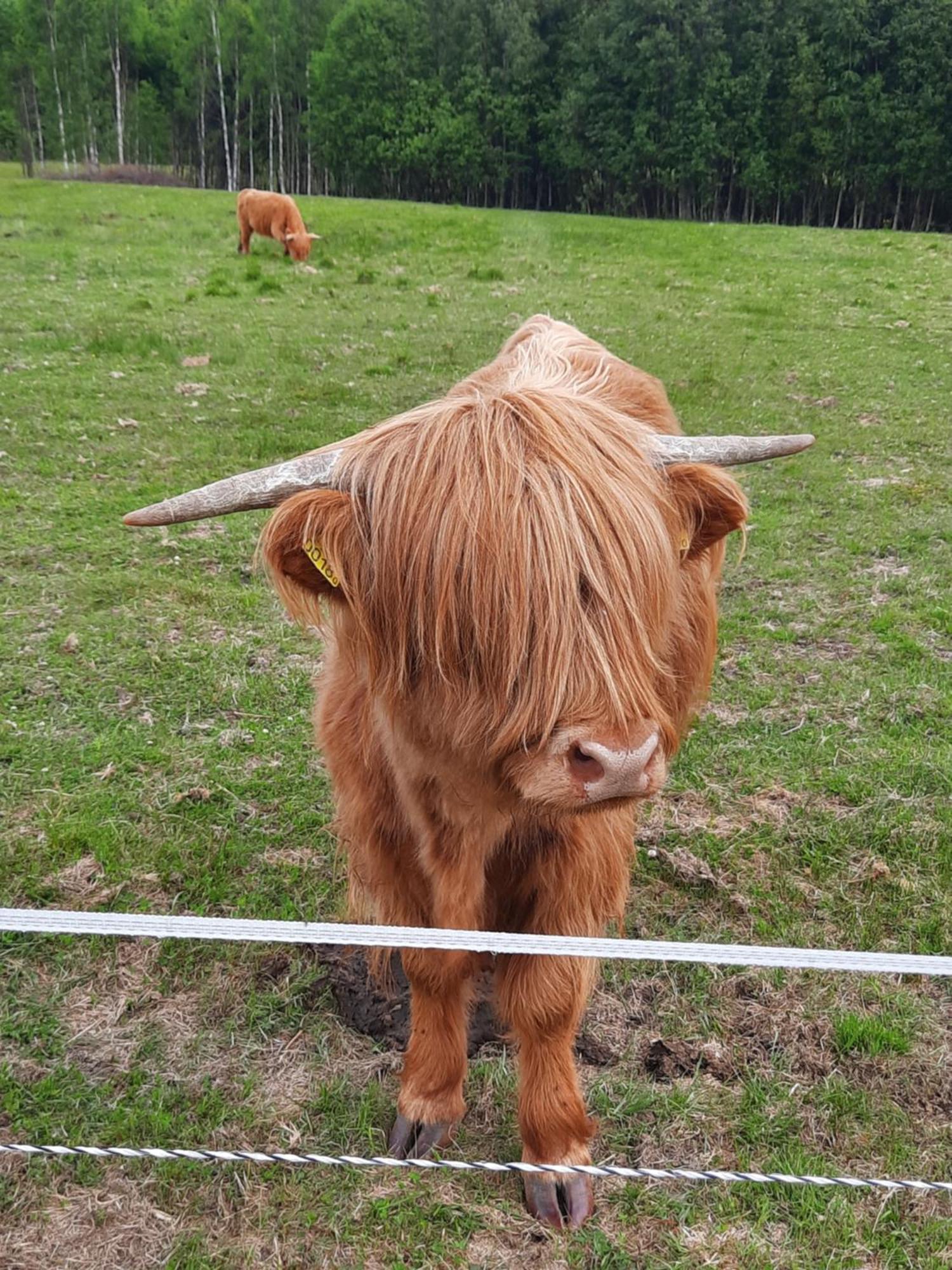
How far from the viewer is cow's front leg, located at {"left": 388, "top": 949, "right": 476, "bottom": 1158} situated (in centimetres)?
220

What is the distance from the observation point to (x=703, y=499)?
178 cm

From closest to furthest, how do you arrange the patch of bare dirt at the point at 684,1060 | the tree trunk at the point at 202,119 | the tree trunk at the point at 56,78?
the patch of bare dirt at the point at 684,1060 → the tree trunk at the point at 56,78 → the tree trunk at the point at 202,119

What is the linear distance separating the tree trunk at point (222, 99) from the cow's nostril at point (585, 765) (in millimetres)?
40698

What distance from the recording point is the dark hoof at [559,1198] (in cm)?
206

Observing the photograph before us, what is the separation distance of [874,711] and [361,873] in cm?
244

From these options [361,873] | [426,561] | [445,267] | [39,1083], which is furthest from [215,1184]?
[445,267]

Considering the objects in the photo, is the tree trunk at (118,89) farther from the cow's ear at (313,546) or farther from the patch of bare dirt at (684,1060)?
the patch of bare dirt at (684,1060)

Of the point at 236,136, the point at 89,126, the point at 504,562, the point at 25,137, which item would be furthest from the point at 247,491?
the point at 89,126

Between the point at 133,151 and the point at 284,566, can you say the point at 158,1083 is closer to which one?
the point at 284,566

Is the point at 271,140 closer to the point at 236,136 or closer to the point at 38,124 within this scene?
the point at 236,136

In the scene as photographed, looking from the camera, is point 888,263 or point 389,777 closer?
point 389,777

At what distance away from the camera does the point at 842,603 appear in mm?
4727

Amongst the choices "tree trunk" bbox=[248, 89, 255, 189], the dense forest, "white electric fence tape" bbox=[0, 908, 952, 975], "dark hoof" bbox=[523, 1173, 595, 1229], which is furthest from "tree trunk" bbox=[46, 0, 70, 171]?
"dark hoof" bbox=[523, 1173, 595, 1229]

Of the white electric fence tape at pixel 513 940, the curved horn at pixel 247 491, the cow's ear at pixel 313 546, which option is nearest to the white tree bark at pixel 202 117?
the curved horn at pixel 247 491
